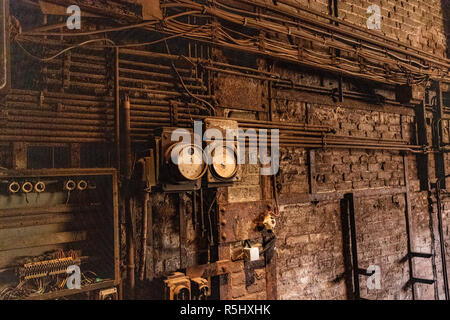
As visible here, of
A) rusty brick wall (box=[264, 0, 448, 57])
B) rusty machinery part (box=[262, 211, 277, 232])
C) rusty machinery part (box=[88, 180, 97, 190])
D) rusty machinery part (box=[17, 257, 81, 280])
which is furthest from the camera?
rusty brick wall (box=[264, 0, 448, 57])

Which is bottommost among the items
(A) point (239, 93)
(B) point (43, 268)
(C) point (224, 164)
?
(B) point (43, 268)

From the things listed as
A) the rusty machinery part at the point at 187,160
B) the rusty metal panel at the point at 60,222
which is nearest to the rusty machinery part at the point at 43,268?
the rusty metal panel at the point at 60,222

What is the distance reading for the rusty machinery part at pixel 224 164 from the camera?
2736 mm

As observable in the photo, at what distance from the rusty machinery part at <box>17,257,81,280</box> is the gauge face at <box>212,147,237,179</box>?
1428mm

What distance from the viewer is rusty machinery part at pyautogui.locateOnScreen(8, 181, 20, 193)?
2125mm

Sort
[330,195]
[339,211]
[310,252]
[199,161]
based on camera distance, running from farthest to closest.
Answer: [339,211] < [330,195] < [310,252] < [199,161]

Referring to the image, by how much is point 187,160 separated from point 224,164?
410 mm

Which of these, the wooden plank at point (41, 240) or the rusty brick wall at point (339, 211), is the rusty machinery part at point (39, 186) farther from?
the rusty brick wall at point (339, 211)

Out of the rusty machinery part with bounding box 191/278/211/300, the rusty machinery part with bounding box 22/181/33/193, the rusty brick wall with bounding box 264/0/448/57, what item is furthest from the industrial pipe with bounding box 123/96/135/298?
the rusty brick wall with bounding box 264/0/448/57

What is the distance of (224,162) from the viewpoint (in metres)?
2.79

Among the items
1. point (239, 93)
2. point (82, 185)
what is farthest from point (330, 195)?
point (82, 185)

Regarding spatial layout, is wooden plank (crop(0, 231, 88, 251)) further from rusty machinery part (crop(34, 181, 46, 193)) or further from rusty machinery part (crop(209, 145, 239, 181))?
rusty machinery part (crop(209, 145, 239, 181))

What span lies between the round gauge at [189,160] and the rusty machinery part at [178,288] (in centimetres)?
101

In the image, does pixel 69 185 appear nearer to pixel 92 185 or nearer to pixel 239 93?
pixel 92 185
